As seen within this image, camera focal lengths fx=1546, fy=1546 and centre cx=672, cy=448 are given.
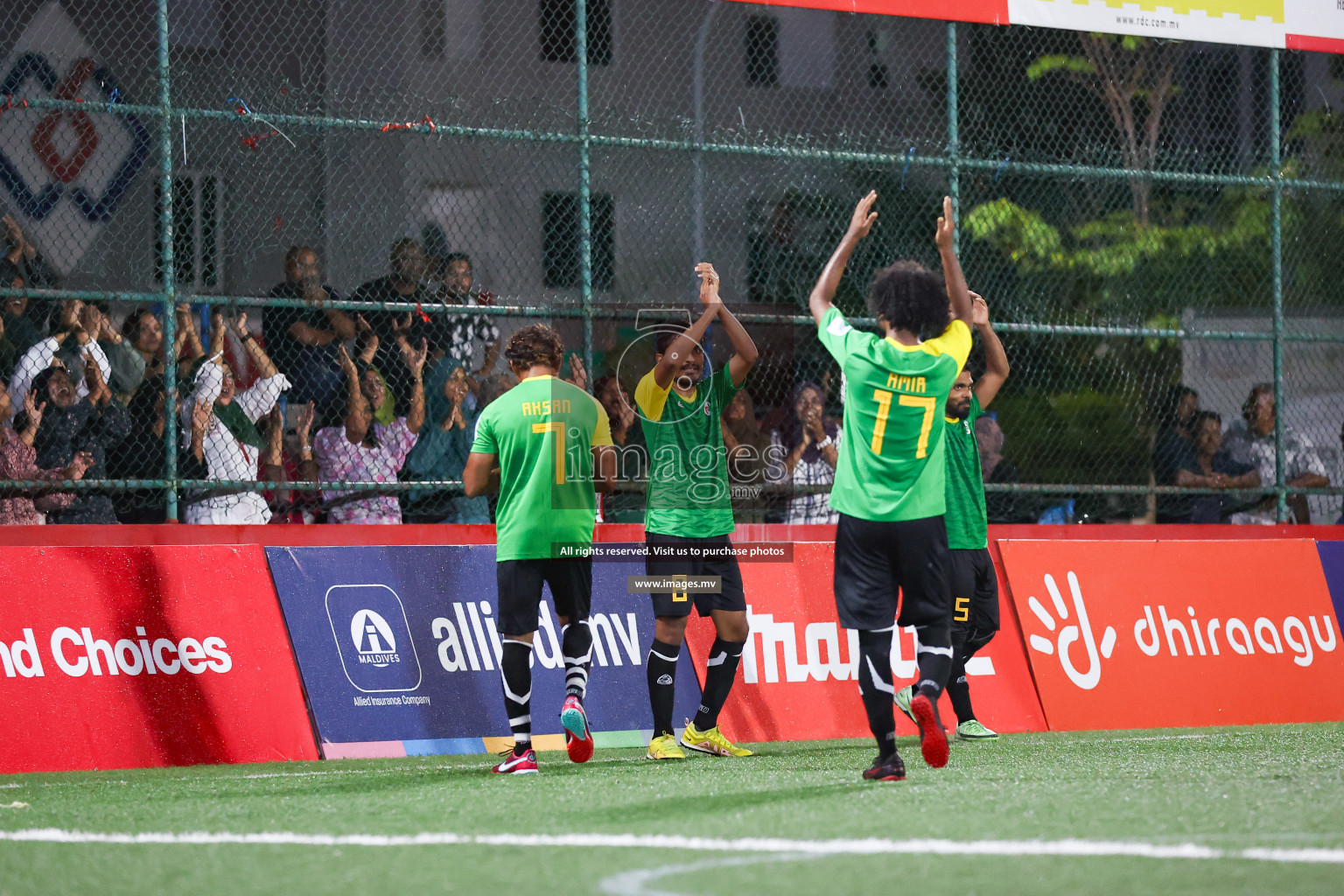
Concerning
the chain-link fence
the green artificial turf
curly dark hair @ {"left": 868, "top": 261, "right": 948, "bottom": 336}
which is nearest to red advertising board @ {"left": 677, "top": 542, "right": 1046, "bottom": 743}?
the chain-link fence

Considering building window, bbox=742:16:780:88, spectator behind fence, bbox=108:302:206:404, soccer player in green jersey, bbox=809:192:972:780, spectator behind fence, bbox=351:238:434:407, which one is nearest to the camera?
soccer player in green jersey, bbox=809:192:972:780

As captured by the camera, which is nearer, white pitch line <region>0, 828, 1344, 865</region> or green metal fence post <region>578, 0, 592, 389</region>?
white pitch line <region>0, 828, 1344, 865</region>

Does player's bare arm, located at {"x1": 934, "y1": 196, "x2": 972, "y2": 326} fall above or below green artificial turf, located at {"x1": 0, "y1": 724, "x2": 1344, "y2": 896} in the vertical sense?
above

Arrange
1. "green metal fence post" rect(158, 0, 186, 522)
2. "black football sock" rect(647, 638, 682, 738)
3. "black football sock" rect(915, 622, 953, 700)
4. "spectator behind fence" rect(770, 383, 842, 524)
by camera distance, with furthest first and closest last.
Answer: "spectator behind fence" rect(770, 383, 842, 524) < "green metal fence post" rect(158, 0, 186, 522) < "black football sock" rect(647, 638, 682, 738) < "black football sock" rect(915, 622, 953, 700)

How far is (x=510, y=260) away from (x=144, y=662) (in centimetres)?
948

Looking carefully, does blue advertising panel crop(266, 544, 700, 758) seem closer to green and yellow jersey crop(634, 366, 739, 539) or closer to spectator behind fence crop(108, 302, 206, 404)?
spectator behind fence crop(108, 302, 206, 404)

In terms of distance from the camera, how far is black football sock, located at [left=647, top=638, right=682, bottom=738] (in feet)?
24.1

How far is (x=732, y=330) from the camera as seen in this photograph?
23.6 feet

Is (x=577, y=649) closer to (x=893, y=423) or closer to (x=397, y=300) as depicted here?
(x=893, y=423)

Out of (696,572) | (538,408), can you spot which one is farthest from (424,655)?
(538,408)

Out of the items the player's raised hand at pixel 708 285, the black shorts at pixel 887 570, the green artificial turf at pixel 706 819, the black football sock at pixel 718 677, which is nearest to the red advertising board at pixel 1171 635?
the green artificial turf at pixel 706 819

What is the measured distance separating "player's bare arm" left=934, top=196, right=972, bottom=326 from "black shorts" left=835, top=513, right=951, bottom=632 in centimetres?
85

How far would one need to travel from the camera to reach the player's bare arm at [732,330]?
711cm

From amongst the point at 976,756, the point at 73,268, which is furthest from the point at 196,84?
the point at 976,756
